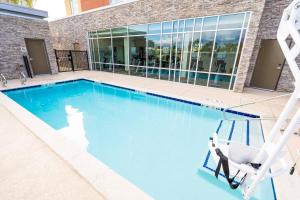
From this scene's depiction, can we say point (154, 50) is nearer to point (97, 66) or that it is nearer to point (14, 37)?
point (97, 66)

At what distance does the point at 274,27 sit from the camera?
5.47m

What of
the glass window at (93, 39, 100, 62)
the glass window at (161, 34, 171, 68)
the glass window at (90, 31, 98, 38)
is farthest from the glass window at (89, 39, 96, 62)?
the glass window at (161, 34, 171, 68)

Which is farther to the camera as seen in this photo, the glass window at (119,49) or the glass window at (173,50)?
the glass window at (119,49)

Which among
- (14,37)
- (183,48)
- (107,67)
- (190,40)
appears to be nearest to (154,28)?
(183,48)

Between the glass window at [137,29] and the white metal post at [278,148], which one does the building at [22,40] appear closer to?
the glass window at [137,29]

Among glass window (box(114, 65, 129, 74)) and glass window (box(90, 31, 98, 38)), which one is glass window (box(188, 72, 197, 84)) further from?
glass window (box(90, 31, 98, 38))

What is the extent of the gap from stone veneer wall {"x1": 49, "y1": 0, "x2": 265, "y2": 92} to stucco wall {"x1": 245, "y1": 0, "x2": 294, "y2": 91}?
1.06 m

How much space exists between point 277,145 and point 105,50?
1029 cm

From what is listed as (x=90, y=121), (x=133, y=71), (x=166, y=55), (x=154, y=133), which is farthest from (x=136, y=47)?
(x=154, y=133)

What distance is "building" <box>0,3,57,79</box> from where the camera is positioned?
6719 millimetres

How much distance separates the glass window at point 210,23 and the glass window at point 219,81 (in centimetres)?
199

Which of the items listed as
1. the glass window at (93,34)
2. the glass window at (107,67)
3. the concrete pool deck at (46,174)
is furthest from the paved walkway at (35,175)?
the glass window at (93,34)

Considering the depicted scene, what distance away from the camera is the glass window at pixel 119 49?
8984 mm

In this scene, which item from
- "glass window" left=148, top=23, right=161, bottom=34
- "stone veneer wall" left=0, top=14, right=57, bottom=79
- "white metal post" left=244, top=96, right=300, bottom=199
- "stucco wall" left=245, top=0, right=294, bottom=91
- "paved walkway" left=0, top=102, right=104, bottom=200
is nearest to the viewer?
"white metal post" left=244, top=96, right=300, bottom=199
